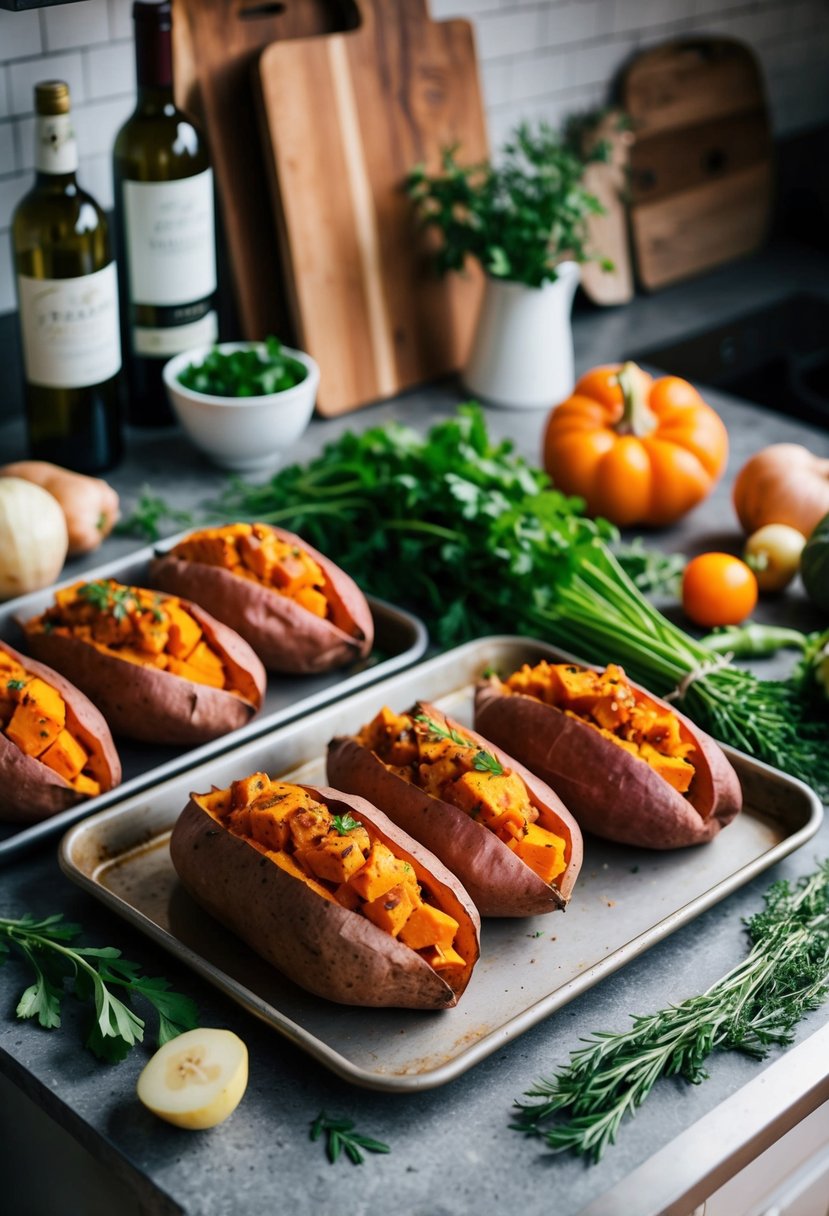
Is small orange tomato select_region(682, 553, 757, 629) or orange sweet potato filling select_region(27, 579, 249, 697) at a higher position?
orange sweet potato filling select_region(27, 579, 249, 697)

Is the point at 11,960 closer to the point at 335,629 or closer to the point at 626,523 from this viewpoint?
the point at 335,629

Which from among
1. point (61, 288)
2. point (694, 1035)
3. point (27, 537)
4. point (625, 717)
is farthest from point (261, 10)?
point (694, 1035)

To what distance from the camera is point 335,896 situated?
106 cm

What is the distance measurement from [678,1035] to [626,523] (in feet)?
2.95

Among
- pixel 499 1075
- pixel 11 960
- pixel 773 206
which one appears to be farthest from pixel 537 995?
pixel 773 206

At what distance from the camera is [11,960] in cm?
115

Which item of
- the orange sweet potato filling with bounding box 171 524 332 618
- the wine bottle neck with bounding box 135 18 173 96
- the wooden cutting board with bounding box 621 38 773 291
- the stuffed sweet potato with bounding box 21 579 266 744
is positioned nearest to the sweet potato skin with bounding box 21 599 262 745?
the stuffed sweet potato with bounding box 21 579 266 744

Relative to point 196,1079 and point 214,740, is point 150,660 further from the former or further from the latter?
point 196,1079

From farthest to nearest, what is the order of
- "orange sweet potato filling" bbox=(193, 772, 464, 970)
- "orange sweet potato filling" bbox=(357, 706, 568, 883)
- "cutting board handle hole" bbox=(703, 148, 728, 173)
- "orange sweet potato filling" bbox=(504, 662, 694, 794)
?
"cutting board handle hole" bbox=(703, 148, 728, 173) → "orange sweet potato filling" bbox=(504, 662, 694, 794) → "orange sweet potato filling" bbox=(357, 706, 568, 883) → "orange sweet potato filling" bbox=(193, 772, 464, 970)

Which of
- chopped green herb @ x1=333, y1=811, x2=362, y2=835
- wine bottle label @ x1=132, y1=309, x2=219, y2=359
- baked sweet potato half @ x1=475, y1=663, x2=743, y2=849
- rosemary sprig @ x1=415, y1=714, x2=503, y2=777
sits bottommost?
baked sweet potato half @ x1=475, y1=663, x2=743, y2=849

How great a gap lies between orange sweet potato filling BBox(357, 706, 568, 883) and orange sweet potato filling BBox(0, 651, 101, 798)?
10.4 inches

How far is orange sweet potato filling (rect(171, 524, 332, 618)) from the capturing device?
58.6 inches

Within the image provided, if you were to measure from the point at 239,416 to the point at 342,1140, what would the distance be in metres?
1.05

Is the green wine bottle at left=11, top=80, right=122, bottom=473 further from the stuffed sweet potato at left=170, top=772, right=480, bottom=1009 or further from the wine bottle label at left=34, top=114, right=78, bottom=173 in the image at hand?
the stuffed sweet potato at left=170, top=772, right=480, bottom=1009
